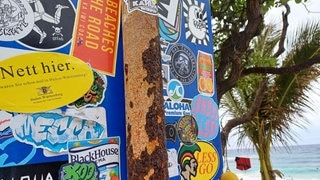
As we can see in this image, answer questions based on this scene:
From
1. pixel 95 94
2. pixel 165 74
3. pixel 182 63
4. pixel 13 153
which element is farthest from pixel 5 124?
pixel 182 63

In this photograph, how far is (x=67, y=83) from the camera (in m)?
1.25

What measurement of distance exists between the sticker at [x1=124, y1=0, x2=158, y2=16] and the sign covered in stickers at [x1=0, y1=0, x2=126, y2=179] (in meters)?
0.23

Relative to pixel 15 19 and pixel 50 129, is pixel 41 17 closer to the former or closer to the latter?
pixel 15 19

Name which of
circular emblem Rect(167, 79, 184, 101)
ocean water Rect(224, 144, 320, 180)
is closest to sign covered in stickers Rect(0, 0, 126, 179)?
circular emblem Rect(167, 79, 184, 101)

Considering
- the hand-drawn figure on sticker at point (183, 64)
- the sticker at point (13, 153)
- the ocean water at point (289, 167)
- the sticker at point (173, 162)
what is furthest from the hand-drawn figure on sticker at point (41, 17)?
the ocean water at point (289, 167)

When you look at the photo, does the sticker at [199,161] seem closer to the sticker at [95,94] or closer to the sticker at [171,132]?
the sticker at [171,132]

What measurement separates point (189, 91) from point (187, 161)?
312 millimetres

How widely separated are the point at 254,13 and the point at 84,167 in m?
1.95

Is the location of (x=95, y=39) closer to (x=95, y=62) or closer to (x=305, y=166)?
(x=95, y=62)

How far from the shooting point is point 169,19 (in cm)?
166

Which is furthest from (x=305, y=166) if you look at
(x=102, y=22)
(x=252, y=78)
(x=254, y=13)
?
(x=102, y=22)

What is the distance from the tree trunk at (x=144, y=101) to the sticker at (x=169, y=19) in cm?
40

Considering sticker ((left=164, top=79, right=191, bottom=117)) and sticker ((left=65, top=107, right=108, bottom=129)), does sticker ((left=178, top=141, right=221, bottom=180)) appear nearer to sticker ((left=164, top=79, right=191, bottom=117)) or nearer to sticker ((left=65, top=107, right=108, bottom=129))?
sticker ((left=164, top=79, right=191, bottom=117))

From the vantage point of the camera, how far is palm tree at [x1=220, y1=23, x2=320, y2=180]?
4711mm
